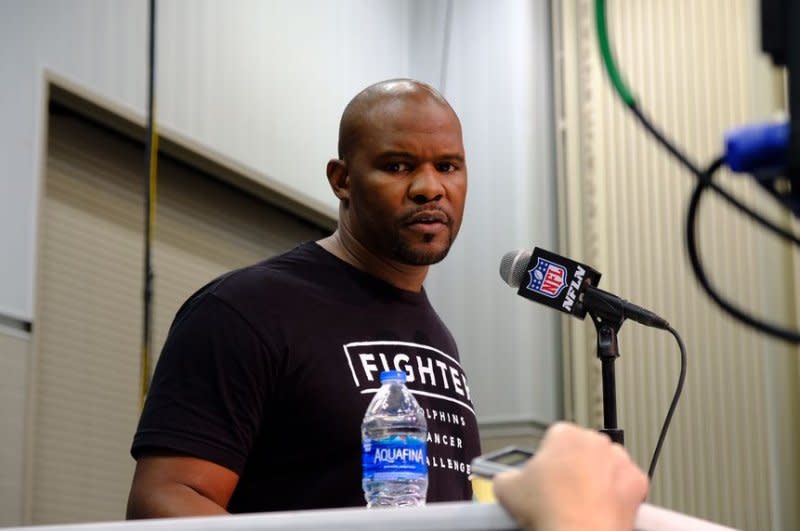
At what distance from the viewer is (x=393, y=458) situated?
1.50 metres

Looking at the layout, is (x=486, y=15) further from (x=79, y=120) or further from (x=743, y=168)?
(x=743, y=168)

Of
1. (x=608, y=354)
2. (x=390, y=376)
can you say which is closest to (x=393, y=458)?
(x=390, y=376)

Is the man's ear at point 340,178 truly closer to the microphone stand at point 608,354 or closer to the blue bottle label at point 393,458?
the microphone stand at point 608,354

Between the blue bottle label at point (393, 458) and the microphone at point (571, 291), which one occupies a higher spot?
the microphone at point (571, 291)

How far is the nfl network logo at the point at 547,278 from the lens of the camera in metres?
1.79

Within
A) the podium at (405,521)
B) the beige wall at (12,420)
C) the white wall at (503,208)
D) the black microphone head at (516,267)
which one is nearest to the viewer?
the podium at (405,521)

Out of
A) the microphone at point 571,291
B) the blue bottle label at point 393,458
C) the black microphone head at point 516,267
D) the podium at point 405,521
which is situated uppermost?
the black microphone head at point 516,267

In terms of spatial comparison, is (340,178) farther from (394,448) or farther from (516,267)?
(394,448)

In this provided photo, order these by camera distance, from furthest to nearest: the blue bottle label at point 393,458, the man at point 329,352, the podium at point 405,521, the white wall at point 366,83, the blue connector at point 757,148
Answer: the white wall at point 366,83 → the man at point 329,352 → the blue bottle label at point 393,458 → the podium at point 405,521 → the blue connector at point 757,148

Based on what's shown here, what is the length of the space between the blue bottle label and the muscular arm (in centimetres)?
20

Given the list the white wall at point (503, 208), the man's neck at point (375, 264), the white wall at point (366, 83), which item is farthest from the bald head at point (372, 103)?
the white wall at point (503, 208)

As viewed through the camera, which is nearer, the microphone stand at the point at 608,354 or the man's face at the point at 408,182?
the microphone stand at the point at 608,354

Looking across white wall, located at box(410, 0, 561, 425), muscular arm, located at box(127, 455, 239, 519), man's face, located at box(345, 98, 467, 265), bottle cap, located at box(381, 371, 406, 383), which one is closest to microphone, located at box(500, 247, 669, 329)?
man's face, located at box(345, 98, 467, 265)

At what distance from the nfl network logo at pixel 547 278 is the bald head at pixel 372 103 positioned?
309mm
